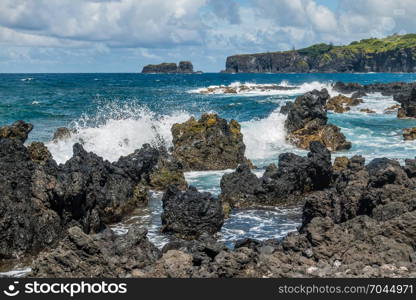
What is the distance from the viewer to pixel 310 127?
28203 mm

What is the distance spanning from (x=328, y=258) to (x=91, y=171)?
785cm

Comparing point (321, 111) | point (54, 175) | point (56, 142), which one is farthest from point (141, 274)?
point (321, 111)

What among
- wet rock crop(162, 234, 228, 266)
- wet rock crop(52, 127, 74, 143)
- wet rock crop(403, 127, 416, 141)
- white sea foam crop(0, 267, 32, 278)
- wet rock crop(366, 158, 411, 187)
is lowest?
white sea foam crop(0, 267, 32, 278)

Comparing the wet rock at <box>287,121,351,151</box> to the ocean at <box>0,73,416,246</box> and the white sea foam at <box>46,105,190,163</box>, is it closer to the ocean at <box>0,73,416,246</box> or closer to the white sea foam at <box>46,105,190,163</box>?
the ocean at <box>0,73,416,246</box>

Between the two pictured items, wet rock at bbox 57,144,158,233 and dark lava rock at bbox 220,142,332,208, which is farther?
dark lava rock at bbox 220,142,332,208

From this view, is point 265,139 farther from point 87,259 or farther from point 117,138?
point 87,259

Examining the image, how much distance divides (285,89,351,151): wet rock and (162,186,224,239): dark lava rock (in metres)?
14.5

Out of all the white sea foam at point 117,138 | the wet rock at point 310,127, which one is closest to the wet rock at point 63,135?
the white sea foam at point 117,138

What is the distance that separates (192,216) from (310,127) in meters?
16.5

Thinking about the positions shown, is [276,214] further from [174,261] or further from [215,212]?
[174,261]

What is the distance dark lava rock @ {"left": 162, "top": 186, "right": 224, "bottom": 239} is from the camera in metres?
13.0

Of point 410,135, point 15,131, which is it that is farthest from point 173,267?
point 410,135

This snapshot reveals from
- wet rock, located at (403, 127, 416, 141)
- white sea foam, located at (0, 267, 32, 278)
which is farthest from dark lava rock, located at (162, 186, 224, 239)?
wet rock, located at (403, 127, 416, 141)

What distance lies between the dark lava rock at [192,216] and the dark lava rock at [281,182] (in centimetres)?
241
